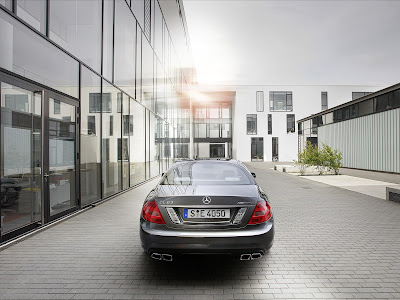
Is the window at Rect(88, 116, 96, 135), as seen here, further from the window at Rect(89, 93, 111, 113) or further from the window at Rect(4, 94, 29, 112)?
the window at Rect(4, 94, 29, 112)

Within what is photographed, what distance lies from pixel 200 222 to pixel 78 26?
22.2 ft

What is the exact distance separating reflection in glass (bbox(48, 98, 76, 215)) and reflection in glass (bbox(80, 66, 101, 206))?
0.53 metres

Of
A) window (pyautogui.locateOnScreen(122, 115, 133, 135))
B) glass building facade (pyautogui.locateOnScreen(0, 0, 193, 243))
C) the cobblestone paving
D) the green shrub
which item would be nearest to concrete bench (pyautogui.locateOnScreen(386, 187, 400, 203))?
the cobblestone paving

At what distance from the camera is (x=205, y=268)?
12.3ft

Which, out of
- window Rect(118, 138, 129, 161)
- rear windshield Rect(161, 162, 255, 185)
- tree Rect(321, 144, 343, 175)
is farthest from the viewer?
tree Rect(321, 144, 343, 175)

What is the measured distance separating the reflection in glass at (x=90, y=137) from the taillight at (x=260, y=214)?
5743 millimetres

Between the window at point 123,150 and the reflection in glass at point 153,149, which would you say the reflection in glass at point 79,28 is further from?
the reflection in glass at point 153,149

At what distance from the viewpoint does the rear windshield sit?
164 inches

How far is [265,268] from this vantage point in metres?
3.78

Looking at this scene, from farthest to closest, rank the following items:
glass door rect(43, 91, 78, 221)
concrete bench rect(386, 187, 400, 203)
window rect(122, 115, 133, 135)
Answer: window rect(122, 115, 133, 135) < concrete bench rect(386, 187, 400, 203) < glass door rect(43, 91, 78, 221)

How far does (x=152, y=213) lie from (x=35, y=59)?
175 inches

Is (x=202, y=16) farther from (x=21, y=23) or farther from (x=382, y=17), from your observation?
(x=21, y=23)

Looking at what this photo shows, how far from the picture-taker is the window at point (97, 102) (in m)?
8.26

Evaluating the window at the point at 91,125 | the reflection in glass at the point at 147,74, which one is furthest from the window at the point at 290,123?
the window at the point at 91,125
